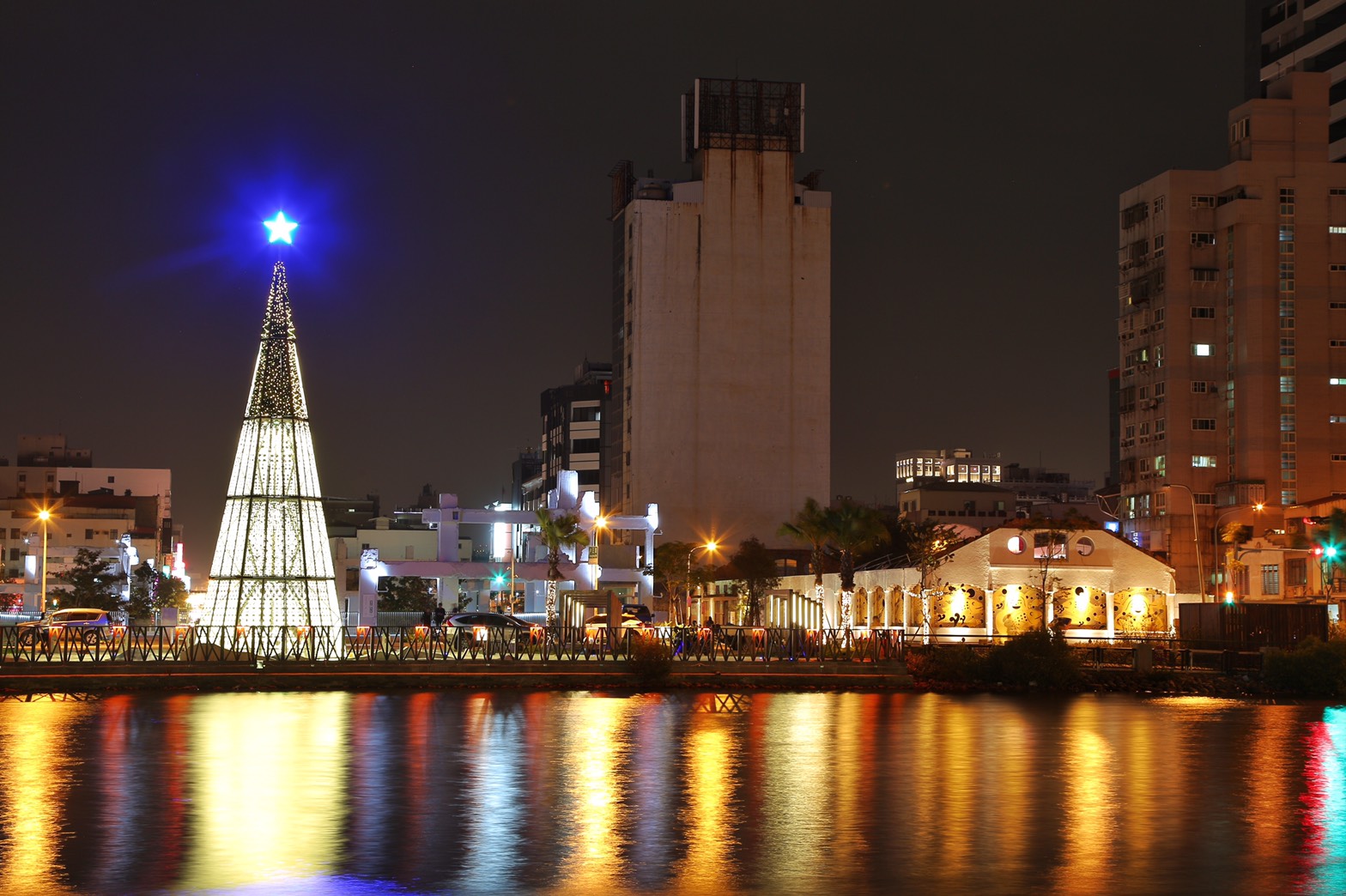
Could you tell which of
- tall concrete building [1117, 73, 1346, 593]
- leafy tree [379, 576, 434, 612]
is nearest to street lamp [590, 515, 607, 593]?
leafy tree [379, 576, 434, 612]

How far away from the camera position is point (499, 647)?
59.3m

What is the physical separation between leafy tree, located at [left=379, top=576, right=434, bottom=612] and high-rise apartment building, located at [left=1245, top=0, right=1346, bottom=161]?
243 feet

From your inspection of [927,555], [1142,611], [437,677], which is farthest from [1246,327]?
[437,677]

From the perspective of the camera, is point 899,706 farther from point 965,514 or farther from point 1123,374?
point 965,514

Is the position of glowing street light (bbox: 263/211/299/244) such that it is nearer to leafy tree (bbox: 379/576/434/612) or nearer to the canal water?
the canal water

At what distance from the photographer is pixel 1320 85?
120312 mm

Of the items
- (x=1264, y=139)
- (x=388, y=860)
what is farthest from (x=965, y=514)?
(x=388, y=860)

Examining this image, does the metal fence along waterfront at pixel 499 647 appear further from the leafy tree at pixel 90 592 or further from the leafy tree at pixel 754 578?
the leafy tree at pixel 90 592

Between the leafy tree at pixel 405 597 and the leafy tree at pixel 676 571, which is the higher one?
the leafy tree at pixel 676 571

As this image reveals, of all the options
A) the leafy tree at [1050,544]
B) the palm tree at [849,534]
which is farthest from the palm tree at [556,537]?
the leafy tree at [1050,544]

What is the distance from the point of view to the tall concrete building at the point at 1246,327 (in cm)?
11600

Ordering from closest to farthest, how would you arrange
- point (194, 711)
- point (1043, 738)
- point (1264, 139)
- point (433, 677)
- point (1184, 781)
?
point (1184, 781) < point (1043, 738) < point (194, 711) < point (433, 677) < point (1264, 139)

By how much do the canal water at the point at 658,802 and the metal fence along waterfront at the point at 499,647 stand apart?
10.3 metres

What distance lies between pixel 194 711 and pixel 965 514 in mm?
149351
